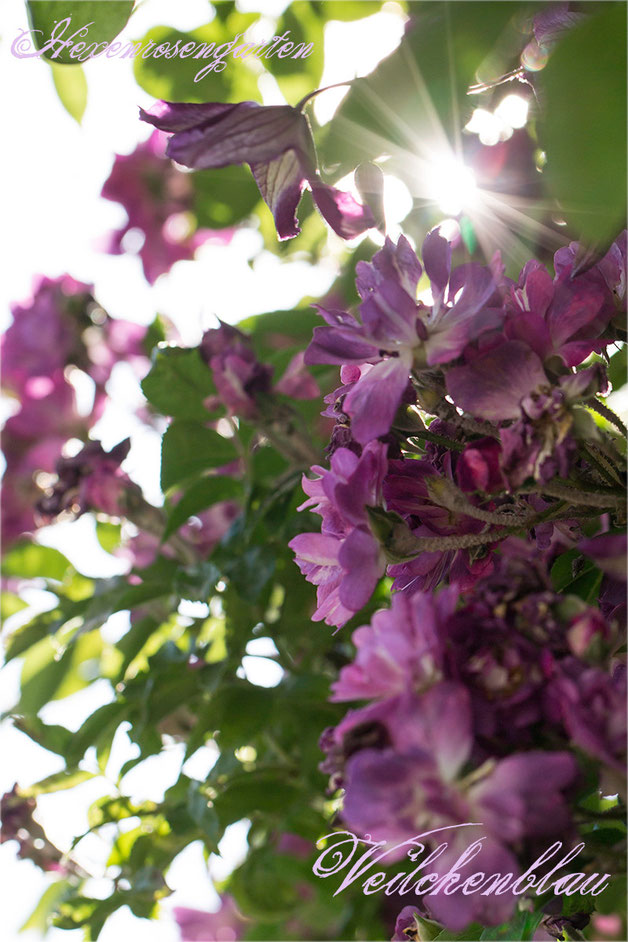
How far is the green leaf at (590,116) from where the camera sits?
28cm

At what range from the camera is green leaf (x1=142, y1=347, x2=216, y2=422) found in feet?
2.42

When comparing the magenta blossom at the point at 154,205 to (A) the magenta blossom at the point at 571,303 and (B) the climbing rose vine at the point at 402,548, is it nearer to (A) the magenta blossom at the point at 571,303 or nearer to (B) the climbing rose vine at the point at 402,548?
(B) the climbing rose vine at the point at 402,548

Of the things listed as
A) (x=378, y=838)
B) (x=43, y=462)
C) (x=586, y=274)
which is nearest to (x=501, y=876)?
(x=378, y=838)

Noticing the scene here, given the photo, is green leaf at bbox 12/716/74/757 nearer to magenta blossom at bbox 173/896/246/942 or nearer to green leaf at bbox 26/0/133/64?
green leaf at bbox 26/0/133/64

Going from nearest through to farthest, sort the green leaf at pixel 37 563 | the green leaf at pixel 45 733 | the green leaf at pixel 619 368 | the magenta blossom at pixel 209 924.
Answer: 1. the green leaf at pixel 619 368
2. the green leaf at pixel 45 733
3. the green leaf at pixel 37 563
4. the magenta blossom at pixel 209 924

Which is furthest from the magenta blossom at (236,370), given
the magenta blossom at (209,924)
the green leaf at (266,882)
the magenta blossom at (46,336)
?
the magenta blossom at (209,924)

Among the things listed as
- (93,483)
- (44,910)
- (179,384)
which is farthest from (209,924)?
(179,384)

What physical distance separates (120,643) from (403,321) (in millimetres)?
541

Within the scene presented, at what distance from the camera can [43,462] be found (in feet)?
3.92

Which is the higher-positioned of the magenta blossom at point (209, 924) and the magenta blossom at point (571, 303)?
the magenta blossom at point (571, 303)

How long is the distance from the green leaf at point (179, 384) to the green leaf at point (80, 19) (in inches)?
12.0

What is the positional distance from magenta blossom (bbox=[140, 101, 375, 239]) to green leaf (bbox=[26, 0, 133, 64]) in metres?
0.08

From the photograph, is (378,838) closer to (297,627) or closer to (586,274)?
(586,274)

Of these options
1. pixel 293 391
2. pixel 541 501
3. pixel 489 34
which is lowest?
pixel 293 391
